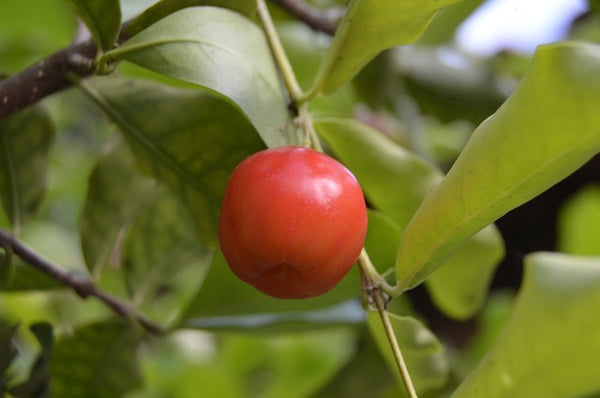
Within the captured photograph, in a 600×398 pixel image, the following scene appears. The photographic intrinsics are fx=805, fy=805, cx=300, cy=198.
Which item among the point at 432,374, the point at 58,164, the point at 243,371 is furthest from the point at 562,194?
the point at 432,374

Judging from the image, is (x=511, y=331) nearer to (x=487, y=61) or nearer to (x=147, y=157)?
(x=147, y=157)

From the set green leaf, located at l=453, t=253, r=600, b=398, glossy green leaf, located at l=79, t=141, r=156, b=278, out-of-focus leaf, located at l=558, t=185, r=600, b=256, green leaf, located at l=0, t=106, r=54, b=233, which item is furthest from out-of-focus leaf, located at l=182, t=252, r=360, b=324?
out-of-focus leaf, located at l=558, t=185, r=600, b=256

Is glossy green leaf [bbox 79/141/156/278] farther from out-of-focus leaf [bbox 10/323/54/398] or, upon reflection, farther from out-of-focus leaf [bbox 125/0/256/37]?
out-of-focus leaf [bbox 125/0/256/37]

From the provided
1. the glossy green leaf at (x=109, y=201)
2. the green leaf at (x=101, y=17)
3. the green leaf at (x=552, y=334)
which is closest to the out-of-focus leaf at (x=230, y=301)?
the glossy green leaf at (x=109, y=201)

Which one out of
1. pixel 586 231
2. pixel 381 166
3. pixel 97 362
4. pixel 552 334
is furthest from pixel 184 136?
pixel 586 231

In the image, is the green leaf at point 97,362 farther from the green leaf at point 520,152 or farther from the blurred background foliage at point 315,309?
the green leaf at point 520,152

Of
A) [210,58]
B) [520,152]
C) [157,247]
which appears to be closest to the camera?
[520,152]

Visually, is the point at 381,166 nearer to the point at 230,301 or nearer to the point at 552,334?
the point at 230,301
